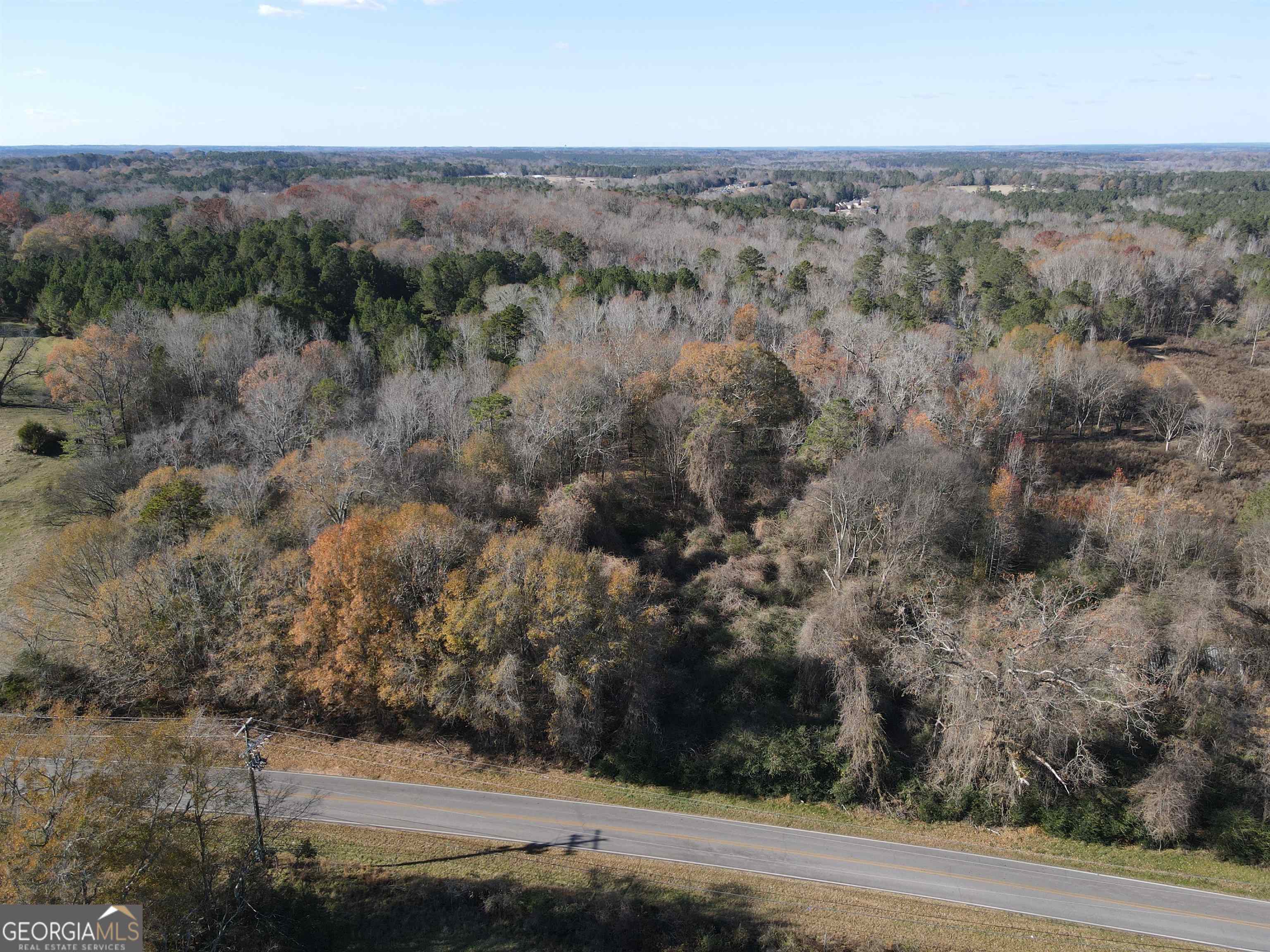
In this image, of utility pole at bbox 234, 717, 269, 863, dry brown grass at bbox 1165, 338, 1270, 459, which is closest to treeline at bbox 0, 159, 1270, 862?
dry brown grass at bbox 1165, 338, 1270, 459

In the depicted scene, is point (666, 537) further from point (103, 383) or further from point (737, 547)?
point (103, 383)

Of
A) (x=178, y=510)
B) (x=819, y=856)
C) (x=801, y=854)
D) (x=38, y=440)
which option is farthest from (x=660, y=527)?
(x=38, y=440)

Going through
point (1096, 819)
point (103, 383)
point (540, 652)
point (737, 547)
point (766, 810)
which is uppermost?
point (103, 383)

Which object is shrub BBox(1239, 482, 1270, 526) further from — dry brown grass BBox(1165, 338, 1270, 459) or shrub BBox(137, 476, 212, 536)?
shrub BBox(137, 476, 212, 536)

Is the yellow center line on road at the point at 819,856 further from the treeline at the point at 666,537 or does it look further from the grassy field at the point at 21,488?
the grassy field at the point at 21,488

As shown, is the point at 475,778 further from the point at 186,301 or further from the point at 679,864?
the point at 186,301

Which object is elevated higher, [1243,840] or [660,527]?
[660,527]
